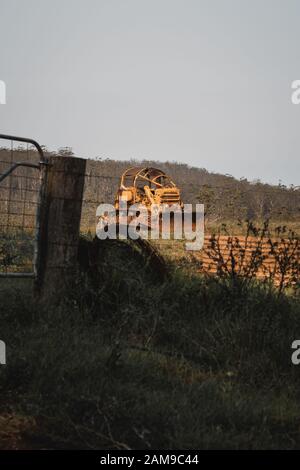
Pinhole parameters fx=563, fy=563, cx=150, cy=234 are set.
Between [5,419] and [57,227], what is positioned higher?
[57,227]

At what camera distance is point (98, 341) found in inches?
171

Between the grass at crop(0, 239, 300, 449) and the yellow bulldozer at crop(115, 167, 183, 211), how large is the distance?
13.6 meters

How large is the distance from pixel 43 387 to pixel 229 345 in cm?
156

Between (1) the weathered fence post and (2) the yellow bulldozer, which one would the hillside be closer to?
(2) the yellow bulldozer

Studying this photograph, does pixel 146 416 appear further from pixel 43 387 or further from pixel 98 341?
pixel 98 341

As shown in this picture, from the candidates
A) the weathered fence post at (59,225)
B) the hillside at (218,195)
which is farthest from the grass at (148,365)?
the hillside at (218,195)

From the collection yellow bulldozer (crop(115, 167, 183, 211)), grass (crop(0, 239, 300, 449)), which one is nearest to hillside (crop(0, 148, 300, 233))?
yellow bulldozer (crop(115, 167, 183, 211))

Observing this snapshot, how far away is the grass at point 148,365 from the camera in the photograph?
3.05 m

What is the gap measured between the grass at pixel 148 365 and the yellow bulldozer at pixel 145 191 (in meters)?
13.6

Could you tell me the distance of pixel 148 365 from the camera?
393 centimetres

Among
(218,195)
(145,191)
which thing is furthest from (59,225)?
(218,195)

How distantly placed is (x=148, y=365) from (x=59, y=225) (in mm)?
2001

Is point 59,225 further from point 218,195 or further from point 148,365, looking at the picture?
point 218,195

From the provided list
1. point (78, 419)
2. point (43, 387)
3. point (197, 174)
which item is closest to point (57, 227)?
point (43, 387)
